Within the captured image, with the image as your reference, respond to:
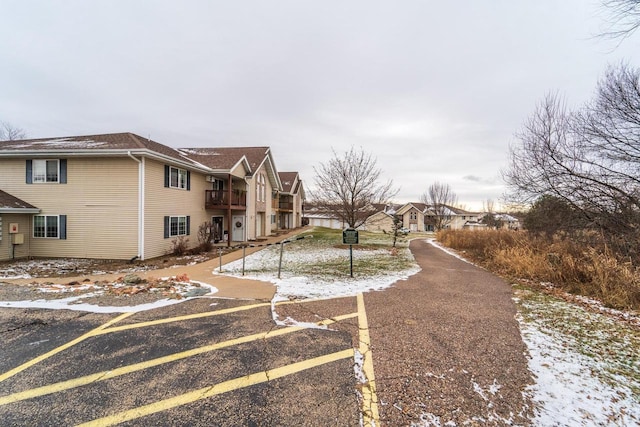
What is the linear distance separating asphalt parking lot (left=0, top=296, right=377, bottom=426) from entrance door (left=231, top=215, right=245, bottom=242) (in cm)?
1514

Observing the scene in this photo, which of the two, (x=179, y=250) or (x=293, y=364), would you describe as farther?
(x=179, y=250)

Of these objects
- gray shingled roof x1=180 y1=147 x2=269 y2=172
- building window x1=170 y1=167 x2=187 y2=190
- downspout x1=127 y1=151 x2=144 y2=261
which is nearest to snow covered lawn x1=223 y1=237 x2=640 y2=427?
downspout x1=127 y1=151 x2=144 y2=261

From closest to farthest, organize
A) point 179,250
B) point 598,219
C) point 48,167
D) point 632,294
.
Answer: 1. point 632,294
2. point 598,219
3. point 48,167
4. point 179,250

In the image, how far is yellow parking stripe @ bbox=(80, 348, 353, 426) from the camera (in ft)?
8.02

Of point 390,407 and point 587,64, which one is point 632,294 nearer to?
point 390,407

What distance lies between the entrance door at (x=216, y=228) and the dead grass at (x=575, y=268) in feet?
51.2

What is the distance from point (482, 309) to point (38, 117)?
39.7 meters

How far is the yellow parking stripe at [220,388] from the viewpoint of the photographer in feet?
8.02

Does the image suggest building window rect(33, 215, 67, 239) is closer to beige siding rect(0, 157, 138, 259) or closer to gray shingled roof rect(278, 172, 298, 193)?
beige siding rect(0, 157, 138, 259)

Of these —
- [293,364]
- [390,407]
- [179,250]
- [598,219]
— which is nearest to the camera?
[390,407]

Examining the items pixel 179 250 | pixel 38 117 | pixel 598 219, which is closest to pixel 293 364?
pixel 598 219

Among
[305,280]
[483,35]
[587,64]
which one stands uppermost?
[483,35]

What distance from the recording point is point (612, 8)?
17.2 feet

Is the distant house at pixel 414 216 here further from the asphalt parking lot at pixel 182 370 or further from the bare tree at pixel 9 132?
the bare tree at pixel 9 132
